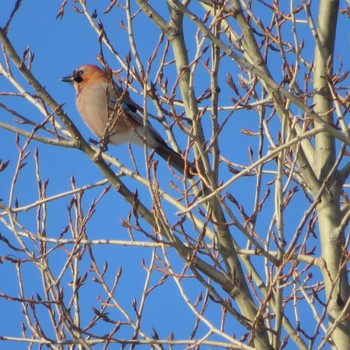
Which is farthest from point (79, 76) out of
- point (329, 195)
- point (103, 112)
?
point (329, 195)

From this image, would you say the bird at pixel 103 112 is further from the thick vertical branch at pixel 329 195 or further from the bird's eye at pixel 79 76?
the thick vertical branch at pixel 329 195

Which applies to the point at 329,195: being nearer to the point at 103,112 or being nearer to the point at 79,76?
the point at 103,112

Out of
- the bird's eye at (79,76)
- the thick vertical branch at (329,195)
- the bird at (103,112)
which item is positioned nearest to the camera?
the thick vertical branch at (329,195)

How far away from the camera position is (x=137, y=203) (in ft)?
13.7

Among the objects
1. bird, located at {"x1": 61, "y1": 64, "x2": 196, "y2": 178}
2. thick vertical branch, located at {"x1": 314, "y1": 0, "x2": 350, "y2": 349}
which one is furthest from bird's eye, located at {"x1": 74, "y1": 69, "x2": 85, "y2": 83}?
thick vertical branch, located at {"x1": 314, "y1": 0, "x2": 350, "y2": 349}

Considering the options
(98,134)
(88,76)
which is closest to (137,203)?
(98,134)

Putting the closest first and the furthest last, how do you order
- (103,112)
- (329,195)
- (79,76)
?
(329,195)
(103,112)
(79,76)

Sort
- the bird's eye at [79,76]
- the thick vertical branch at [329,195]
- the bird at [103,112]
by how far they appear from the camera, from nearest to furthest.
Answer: the thick vertical branch at [329,195], the bird at [103,112], the bird's eye at [79,76]

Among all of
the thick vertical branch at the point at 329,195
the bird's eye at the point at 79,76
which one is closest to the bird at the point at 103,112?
the bird's eye at the point at 79,76

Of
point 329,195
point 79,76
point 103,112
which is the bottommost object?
point 329,195

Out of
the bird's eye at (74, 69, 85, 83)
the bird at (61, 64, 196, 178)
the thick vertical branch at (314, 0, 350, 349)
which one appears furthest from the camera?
the bird's eye at (74, 69, 85, 83)

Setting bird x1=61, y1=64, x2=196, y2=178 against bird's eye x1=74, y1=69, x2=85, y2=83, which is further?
bird's eye x1=74, y1=69, x2=85, y2=83

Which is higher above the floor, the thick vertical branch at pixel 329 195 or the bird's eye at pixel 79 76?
the bird's eye at pixel 79 76

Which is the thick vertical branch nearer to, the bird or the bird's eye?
the bird
